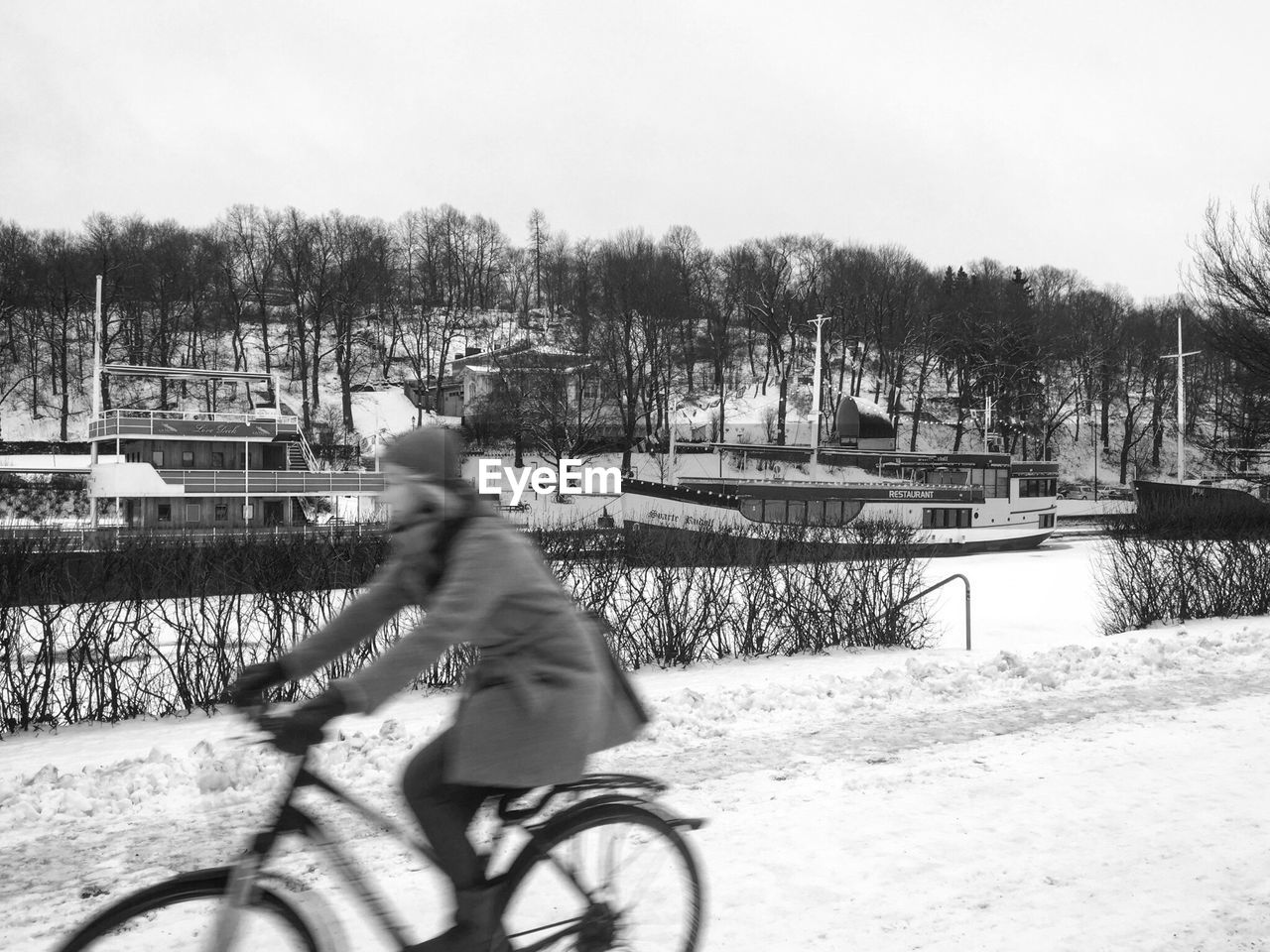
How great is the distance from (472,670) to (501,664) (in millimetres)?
90

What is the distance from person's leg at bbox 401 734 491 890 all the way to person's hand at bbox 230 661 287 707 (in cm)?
52

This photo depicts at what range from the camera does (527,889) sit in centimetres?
298

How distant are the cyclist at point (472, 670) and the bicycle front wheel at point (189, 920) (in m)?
0.41

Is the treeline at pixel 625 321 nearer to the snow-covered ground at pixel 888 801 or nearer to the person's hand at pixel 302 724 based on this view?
the snow-covered ground at pixel 888 801

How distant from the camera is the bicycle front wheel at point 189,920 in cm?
258

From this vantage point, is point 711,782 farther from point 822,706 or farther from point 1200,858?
point 1200,858

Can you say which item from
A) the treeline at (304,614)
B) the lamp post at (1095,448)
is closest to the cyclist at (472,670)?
the treeline at (304,614)

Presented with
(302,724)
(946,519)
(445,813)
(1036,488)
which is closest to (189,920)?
(302,724)

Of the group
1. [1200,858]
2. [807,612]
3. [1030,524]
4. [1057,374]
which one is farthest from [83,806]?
[1057,374]

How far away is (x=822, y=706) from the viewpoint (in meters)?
8.16

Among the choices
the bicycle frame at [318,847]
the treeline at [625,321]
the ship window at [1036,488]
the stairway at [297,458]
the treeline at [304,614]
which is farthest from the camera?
the treeline at [625,321]

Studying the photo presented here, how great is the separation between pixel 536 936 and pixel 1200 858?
146 inches

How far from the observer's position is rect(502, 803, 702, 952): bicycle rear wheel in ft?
9.87

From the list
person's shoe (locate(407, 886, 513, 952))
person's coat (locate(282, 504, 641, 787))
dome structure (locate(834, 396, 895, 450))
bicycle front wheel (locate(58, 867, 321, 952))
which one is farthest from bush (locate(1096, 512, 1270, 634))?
dome structure (locate(834, 396, 895, 450))
